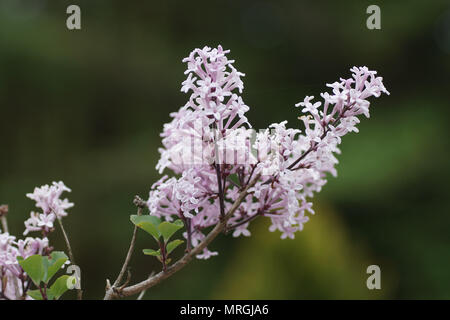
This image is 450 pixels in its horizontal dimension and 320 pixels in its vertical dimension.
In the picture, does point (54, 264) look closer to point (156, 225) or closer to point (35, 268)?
point (35, 268)

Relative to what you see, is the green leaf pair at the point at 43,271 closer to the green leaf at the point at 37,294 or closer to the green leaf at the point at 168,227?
the green leaf at the point at 37,294

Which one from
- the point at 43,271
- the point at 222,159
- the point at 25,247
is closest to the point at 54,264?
the point at 43,271

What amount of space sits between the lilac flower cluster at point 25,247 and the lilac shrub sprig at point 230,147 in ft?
0.61

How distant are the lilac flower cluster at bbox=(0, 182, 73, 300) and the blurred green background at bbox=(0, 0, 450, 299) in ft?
9.14

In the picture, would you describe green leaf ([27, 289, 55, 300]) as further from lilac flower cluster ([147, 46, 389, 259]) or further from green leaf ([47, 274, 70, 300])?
lilac flower cluster ([147, 46, 389, 259])

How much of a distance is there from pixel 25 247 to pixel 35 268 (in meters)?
→ 0.13

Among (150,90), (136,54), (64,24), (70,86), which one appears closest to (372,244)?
(150,90)

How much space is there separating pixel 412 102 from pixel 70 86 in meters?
3.26

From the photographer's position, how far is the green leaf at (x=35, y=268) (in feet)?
2.66

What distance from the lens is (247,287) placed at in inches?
106

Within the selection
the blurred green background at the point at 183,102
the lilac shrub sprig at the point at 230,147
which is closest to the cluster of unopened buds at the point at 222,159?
the lilac shrub sprig at the point at 230,147

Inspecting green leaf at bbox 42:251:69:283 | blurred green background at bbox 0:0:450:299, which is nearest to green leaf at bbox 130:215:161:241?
green leaf at bbox 42:251:69:283

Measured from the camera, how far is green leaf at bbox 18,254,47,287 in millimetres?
811
